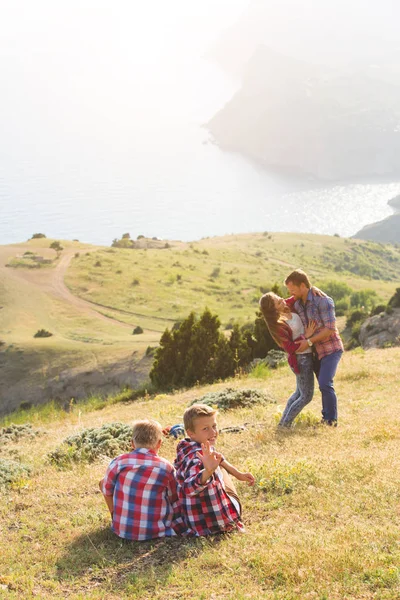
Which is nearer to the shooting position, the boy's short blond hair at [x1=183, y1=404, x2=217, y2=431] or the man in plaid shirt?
the boy's short blond hair at [x1=183, y1=404, x2=217, y2=431]

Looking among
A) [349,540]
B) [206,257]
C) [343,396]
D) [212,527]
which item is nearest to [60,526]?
[212,527]

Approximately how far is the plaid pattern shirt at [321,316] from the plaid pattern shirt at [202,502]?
375cm

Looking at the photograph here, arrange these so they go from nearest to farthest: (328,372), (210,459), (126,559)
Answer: (210,459)
(126,559)
(328,372)

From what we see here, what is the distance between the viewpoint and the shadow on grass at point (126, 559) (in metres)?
5.35

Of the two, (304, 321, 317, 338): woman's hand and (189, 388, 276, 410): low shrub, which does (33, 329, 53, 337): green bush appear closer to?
(189, 388, 276, 410): low shrub

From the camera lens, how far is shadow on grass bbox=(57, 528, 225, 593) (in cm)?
535

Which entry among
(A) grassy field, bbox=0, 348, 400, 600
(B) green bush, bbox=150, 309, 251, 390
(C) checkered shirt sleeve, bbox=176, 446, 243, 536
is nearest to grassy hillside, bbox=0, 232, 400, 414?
(B) green bush, bbox=150, 309, 251, 390

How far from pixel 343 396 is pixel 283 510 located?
280 inches

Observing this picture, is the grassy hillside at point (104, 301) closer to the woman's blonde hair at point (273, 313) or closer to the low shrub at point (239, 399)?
the low shrub at point (239, 399)

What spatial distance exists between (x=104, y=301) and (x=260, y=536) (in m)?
71.3

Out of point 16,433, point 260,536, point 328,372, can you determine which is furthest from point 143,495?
point 16,433

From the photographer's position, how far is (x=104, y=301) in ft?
249

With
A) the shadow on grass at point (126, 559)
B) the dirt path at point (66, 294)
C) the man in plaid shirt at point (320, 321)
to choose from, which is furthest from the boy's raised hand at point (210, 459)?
the dirt path at point (66, 294)

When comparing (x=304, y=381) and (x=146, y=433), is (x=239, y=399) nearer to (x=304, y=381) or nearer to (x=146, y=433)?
(x=304, y=381)
